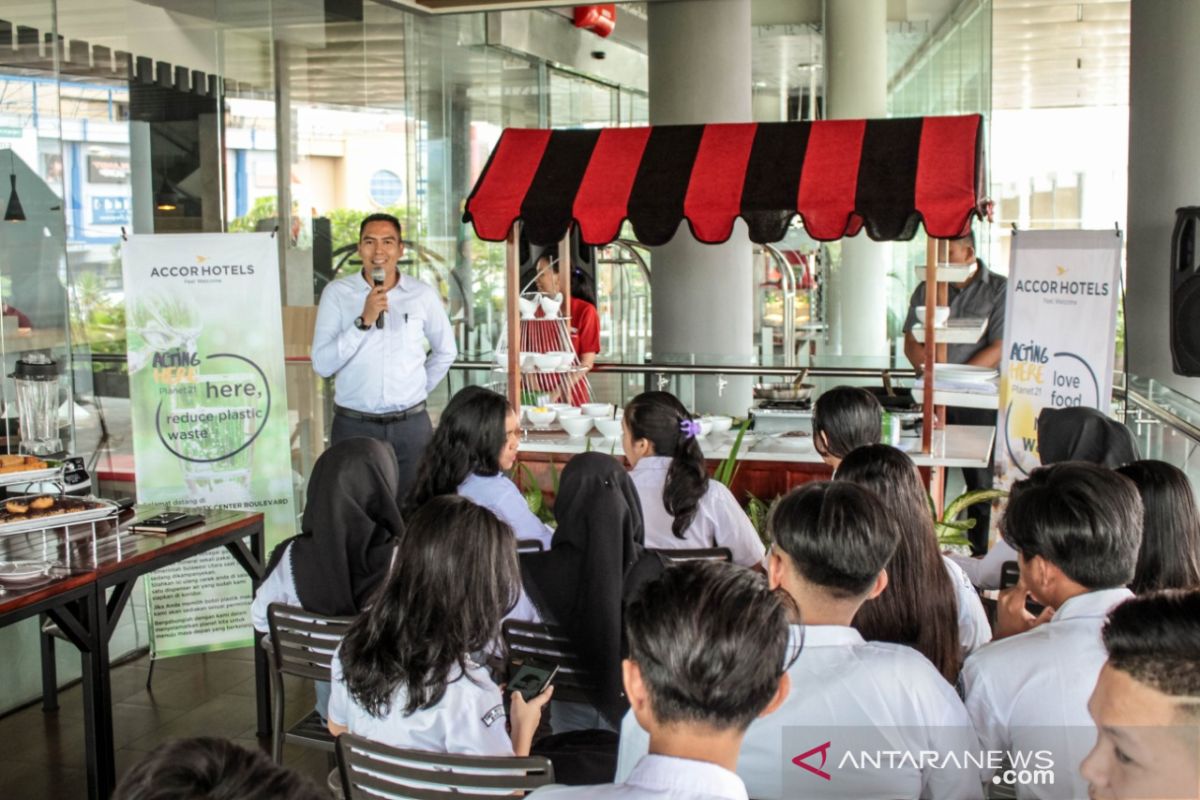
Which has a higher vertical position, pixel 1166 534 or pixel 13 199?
pixel 13 199

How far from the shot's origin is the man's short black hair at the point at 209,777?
3.92ft

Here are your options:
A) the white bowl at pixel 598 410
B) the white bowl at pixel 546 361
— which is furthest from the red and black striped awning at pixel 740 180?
the white bowl at pixel 598 410

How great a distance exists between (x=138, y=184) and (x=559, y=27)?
496cm

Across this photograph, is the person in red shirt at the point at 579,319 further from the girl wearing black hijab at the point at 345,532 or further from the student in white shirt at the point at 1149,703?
the student in white shirt at the point at 1149,703

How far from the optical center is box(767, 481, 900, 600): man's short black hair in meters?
2.26

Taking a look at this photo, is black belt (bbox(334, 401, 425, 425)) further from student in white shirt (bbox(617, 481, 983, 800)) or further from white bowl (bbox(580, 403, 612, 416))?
student in white shirt (bbox(617, 481, 983, 800))

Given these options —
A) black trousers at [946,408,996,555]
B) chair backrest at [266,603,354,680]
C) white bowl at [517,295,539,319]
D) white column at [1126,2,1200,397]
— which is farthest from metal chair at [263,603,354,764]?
white column at [1126,2,1200,397]

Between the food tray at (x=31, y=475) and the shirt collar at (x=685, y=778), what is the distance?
10.0 ft

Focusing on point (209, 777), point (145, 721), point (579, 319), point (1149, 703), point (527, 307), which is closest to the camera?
point (209, 777)

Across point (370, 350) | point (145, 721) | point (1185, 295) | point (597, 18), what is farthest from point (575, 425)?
point (597, 18)

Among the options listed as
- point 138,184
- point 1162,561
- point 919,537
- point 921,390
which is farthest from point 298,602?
point 921,390

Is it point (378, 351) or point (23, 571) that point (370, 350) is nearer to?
point (378, 351)

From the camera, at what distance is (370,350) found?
5383 mm

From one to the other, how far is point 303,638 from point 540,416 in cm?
292
